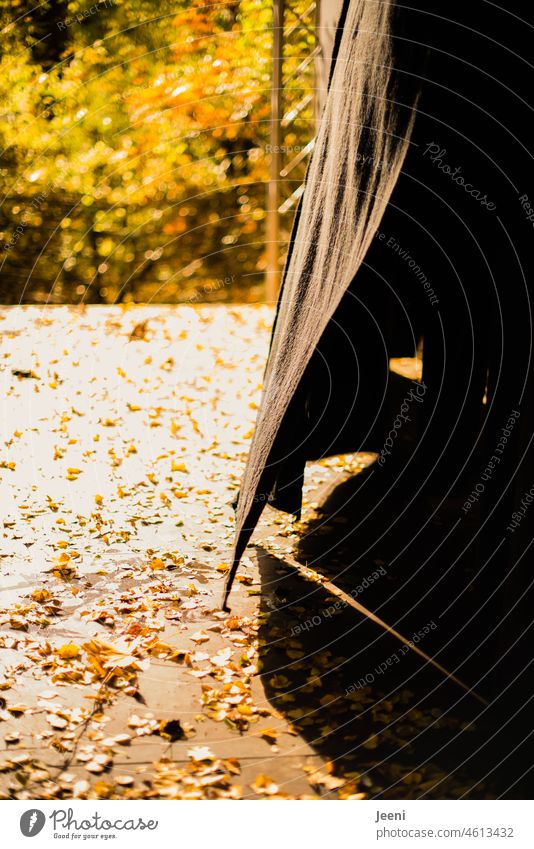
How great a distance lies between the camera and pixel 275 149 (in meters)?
10.7

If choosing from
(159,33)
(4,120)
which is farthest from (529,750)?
(159,33)

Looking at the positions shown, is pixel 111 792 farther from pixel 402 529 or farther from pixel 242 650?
pixel 402 529

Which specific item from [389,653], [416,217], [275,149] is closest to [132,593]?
[389,653]

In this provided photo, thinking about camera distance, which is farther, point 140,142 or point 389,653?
point 140,142

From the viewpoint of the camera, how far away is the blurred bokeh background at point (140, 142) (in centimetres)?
1007

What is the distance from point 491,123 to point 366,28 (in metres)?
0.64

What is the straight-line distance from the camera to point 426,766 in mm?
3035

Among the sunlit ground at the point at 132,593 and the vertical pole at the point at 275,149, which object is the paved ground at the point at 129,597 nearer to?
the sunlit ground at the point at 132,593

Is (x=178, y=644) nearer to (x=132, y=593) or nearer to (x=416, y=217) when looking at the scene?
(x=132, y=593)
